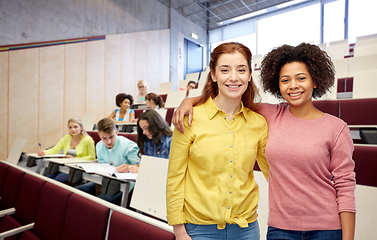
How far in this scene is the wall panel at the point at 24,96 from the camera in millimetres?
2924

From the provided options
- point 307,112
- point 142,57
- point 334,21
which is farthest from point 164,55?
point 307,112

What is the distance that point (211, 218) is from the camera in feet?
1.63

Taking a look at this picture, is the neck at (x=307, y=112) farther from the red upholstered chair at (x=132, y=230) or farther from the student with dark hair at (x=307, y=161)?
the red upholstered chair at (x=132, y=230)

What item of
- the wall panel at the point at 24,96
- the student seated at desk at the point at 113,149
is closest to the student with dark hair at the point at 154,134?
the student seated at desk at the point at 113,149

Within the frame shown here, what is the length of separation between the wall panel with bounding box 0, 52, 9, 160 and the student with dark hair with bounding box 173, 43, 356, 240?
3214mm

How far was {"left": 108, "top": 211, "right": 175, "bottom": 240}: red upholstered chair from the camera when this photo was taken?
666 mm

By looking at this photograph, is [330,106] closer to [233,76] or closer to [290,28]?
[233,76]

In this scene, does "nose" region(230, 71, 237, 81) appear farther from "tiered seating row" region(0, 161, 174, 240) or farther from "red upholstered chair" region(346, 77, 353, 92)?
"red upholstered chair" region(346, 77, 353, 92)

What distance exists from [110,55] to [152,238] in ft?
12.7

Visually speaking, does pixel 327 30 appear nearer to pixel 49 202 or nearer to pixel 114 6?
pixel 114 6

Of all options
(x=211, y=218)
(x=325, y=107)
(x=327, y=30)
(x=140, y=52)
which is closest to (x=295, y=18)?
(x=327, y=30)

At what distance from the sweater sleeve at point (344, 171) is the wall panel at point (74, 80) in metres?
3.55

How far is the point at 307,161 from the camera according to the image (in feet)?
1.65

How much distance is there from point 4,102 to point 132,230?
305 centimetres
